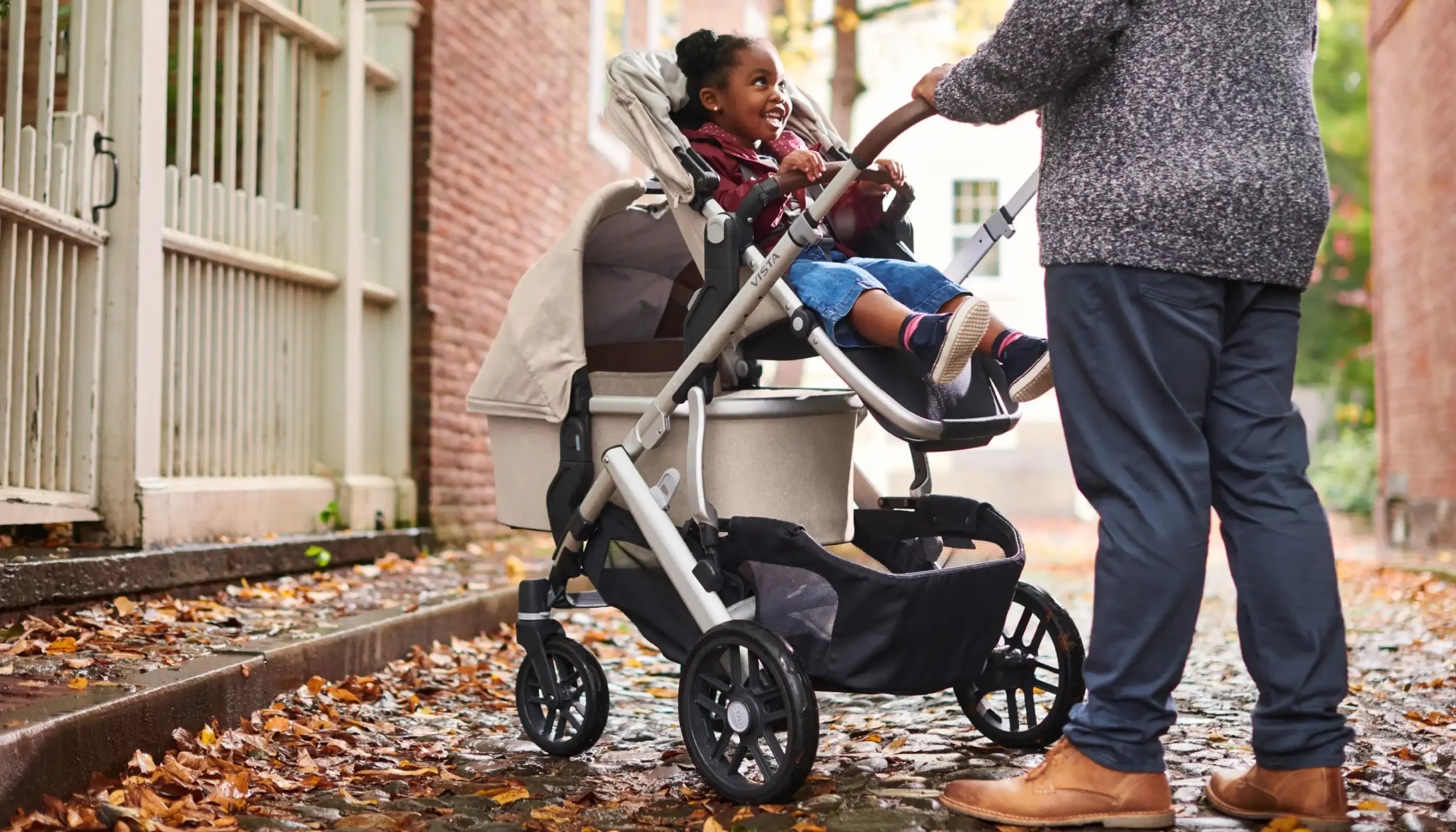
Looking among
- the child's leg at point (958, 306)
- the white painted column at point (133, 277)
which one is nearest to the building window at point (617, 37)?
the white painted column at point (133, 277)

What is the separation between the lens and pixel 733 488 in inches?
141

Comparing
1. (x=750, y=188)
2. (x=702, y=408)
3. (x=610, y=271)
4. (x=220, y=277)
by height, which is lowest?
A: (x=702, y=408)

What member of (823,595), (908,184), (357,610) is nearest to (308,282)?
(357,610)

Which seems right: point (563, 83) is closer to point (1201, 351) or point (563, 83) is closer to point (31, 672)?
point (31, 672)

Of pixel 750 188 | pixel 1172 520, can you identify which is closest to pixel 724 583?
pixel 750 188

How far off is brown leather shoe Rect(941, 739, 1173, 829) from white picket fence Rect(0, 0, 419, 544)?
13.1ft

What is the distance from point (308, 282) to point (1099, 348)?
566cm

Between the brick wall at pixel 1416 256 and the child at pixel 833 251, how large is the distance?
26.7 ft

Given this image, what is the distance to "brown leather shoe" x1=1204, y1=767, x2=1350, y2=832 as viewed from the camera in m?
2.96

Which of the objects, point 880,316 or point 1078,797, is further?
point 880,316

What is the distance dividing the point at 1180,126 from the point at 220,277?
514 cm

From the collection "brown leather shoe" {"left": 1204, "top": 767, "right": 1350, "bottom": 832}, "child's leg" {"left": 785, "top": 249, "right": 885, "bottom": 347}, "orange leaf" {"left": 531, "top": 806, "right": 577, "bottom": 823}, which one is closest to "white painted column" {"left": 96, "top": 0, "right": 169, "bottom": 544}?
"orange leaf" {"left": 531, "top": 806, "right": 577, "bottom": 823}

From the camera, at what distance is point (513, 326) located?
404cm

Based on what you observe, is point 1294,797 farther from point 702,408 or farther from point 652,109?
point 652,109
